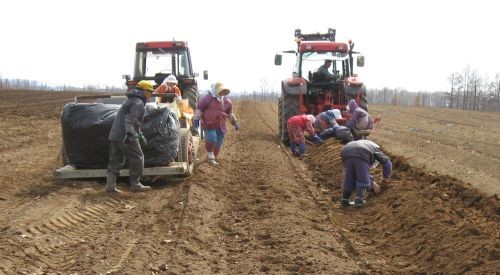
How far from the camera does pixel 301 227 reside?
229 inches

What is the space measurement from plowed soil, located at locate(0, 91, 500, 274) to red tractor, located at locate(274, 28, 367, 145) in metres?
3.63

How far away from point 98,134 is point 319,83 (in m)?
7.49

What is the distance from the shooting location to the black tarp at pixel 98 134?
7.99 meters

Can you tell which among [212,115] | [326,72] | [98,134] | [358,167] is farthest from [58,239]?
[326,72]

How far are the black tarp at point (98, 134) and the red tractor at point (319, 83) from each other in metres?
5.83

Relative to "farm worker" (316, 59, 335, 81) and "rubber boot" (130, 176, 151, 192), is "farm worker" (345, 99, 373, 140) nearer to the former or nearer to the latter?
"farm worker" (316, 59, 335, 81)

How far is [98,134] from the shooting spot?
8.00 metres

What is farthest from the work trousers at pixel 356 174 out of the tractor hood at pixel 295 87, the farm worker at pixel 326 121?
the tractor hood at pixel 295 87

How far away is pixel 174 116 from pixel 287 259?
13.7 feet

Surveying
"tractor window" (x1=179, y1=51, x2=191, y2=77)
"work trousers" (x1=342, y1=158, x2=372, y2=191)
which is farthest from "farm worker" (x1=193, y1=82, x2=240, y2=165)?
"tractor window" (x1=179, y1=51, x2=191, y2=77)

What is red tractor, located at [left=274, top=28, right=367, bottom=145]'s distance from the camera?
1359 cm

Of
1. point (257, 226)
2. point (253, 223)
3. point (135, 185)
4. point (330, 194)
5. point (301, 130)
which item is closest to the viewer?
point (257, 226)

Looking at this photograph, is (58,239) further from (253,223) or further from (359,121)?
(359,121)

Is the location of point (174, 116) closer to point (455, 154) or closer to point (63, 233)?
point (63, 233)
